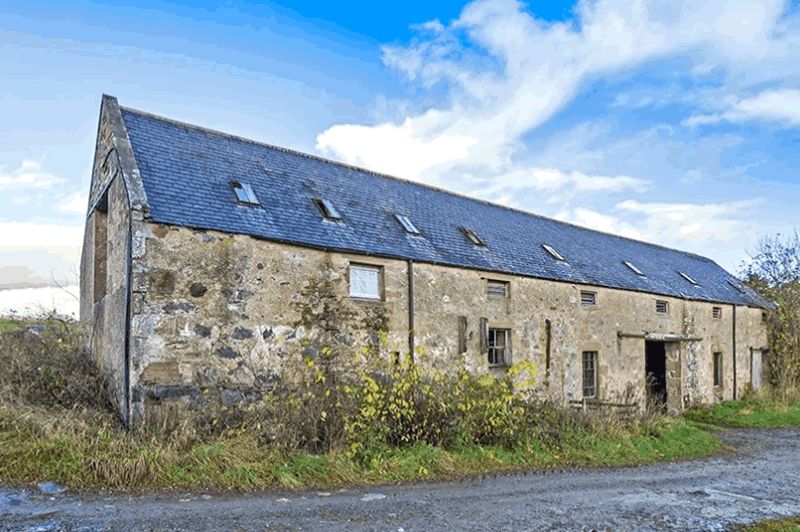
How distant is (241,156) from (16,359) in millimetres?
6116

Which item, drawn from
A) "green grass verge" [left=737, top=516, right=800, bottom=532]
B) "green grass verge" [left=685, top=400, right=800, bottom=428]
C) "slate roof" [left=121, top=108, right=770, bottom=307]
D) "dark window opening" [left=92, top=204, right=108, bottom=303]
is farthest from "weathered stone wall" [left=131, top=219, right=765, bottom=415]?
"green grass verge" [left=737, top=516, right=800, bottom=532]

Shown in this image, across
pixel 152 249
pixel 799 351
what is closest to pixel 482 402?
pixel 152 249

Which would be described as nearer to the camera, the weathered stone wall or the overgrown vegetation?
the overgrown vegetation

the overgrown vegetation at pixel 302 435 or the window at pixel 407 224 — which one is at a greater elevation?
the window at pixel 407 224

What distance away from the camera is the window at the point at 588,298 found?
56.0ft

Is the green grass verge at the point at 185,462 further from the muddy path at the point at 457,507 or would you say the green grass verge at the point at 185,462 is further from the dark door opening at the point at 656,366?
the dark door opening at the point at 656,366

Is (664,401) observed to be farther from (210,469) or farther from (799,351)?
(210,469)

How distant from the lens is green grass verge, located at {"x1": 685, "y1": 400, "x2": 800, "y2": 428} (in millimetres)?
17516

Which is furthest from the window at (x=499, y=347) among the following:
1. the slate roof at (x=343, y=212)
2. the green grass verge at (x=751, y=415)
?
the green grass verge at (x=751, y=415)

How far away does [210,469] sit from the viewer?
7.78 m

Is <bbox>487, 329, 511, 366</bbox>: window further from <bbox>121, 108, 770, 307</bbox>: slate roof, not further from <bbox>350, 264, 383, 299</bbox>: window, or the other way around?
<bbox>350, 264, 383, 299</bbox>: window

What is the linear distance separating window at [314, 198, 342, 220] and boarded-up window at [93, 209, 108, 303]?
16.1 feet

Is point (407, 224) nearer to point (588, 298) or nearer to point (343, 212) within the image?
point (343, 212)

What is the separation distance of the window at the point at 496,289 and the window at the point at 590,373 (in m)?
3.97
